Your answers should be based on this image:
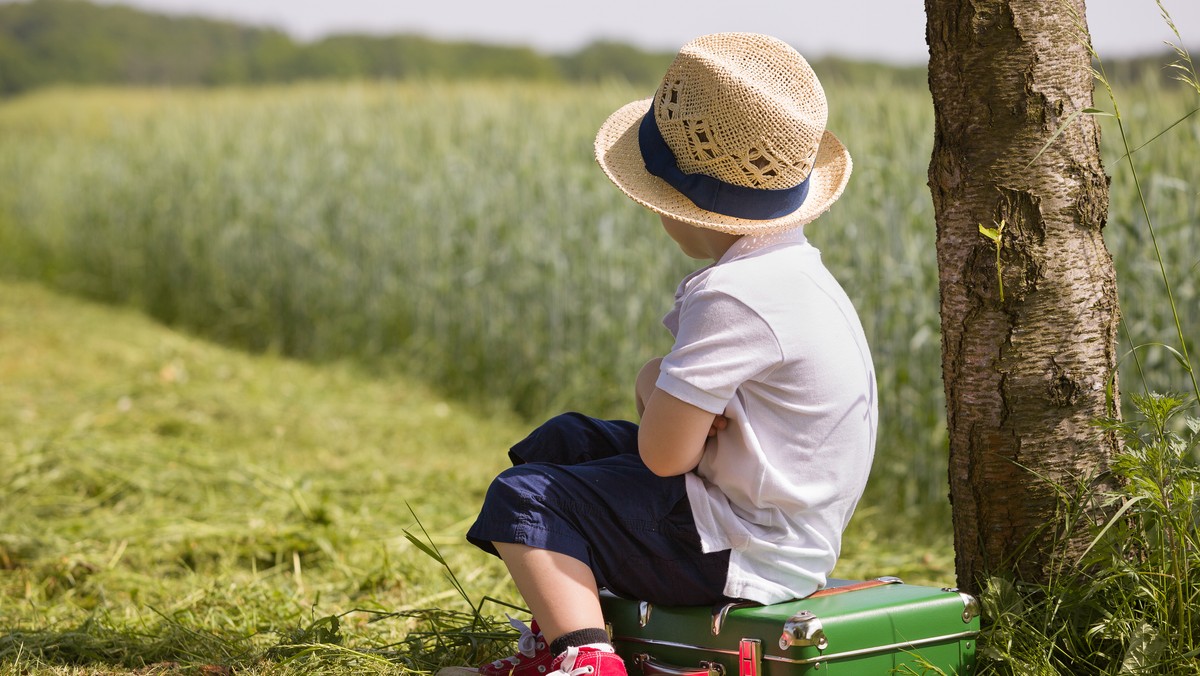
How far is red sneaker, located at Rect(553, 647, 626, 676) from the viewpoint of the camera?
163 centimetres

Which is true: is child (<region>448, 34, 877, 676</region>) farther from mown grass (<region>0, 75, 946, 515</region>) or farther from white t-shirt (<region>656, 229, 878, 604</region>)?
mown grass (<region>0, 75, 946, 515</region>)

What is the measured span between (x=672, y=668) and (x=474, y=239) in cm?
442

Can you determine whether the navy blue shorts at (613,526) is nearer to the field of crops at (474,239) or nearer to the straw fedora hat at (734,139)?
the straw fedora hat at (734,139)

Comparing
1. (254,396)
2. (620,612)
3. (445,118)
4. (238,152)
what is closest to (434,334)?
(254,396)

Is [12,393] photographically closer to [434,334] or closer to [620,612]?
[434,334]

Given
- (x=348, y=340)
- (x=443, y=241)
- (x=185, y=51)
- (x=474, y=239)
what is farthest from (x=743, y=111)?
(x=185, y=51)

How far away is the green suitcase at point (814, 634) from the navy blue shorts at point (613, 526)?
6 cm

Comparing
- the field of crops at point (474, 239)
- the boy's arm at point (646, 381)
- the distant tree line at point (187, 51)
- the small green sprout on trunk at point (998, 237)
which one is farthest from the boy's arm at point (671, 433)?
the distant tree line at point (187, 51)

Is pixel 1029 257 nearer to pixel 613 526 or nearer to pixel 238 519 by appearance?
pixel 613 526

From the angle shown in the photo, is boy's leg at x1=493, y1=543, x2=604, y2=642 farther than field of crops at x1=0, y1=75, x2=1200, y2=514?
No

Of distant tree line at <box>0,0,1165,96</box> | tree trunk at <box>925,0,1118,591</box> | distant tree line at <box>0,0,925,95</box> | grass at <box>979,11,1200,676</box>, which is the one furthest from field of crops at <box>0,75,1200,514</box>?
distant tree line at <box>0,0,925,95</box>

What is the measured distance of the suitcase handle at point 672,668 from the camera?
1682mm

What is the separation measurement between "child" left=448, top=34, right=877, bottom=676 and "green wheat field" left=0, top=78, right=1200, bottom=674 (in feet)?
1.29

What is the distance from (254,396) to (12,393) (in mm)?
1060
